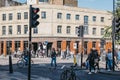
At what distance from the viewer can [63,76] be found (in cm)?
1784

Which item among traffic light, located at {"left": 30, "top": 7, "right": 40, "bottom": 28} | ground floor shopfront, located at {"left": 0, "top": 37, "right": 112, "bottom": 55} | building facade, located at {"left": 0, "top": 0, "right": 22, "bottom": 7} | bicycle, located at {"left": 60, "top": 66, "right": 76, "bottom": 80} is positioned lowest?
ground floor shopfront, located at {"left": 0, "top": 37, "right": 112, "bottom": 55}

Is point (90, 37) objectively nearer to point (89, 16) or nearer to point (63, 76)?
point (89, 16)

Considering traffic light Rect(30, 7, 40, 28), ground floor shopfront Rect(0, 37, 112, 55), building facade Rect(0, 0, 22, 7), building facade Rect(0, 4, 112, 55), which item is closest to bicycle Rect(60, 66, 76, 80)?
traffic light Rect(30, 7, 40, 28)

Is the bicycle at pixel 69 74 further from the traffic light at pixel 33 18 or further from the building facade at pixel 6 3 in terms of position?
the building facade at pixel 6 3

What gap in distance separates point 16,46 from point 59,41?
27.4 feet

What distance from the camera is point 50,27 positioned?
6969cm

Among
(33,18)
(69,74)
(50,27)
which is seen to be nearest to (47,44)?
(50,27)

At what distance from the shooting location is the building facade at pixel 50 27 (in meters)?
69.8

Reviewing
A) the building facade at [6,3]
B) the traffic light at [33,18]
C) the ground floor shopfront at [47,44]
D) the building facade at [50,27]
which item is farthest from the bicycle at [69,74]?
the building facade at [6,3]

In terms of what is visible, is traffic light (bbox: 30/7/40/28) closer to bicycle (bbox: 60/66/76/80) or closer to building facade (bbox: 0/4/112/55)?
bicycle (bbox: 60/66/76/80)

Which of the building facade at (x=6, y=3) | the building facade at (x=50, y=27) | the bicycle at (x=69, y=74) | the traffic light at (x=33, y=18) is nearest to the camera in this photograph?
Answer: the traffic light at (x=33, y=18)

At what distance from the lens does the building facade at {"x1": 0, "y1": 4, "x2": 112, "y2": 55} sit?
229 ft

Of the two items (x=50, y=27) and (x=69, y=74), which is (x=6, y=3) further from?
(x=69, y=74)

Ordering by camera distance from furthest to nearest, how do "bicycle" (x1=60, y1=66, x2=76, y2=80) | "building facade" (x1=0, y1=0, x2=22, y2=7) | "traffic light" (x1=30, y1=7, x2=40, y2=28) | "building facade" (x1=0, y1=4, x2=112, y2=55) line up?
"building facade" (x1=0, y1=0, x2=22, y2=7) → "building facade" (x1=0, y1=4, x2=112, y2=55) → "bicycle" (x1=60, y1=66, x2=76, y2=80) → "traffic light" (x1=30, y1=7, x2=40, y2=28)
